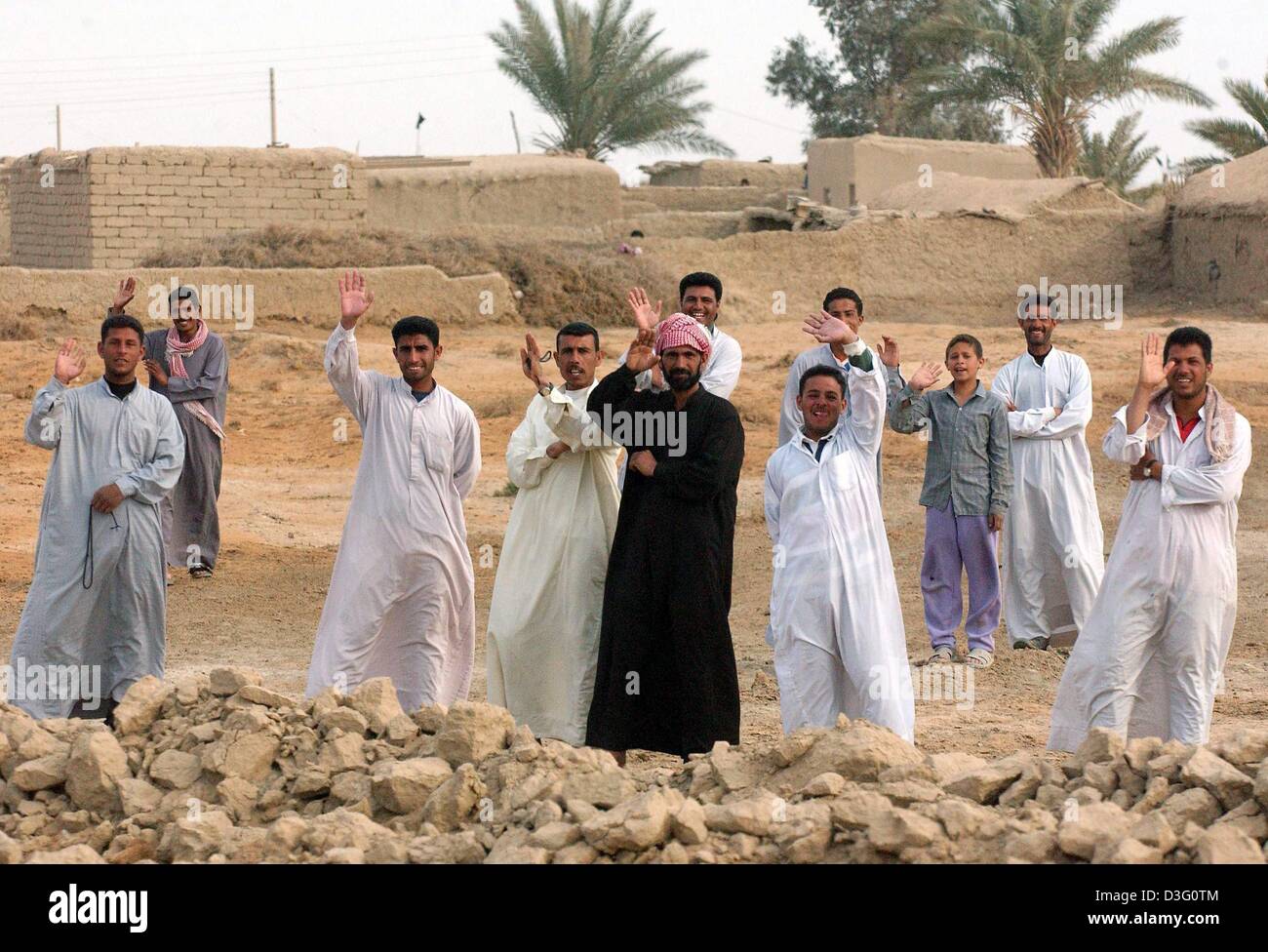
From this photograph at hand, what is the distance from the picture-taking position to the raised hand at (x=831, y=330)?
18.3ft

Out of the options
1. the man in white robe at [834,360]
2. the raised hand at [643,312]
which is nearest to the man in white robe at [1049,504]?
the man in white robe at [834,360]

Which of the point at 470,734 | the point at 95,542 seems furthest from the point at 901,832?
the point at 95,542

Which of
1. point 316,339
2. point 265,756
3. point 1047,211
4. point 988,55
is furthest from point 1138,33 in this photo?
point 265,756

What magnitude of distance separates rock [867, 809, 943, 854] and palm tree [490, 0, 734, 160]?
24.3 metres

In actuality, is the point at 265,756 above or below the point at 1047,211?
below

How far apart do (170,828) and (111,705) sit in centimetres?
168

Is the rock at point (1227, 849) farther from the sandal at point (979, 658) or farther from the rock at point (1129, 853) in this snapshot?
the sandal at point (979, 658)

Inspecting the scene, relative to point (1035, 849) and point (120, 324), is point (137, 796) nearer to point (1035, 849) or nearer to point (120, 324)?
point (120, 324)

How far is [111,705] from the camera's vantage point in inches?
246

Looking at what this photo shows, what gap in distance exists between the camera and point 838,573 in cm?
557

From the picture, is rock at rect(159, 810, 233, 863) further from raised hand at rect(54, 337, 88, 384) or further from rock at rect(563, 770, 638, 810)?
raised hand at rect(54, 337, 88, 384)

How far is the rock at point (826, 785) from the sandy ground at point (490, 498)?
1.73 meters

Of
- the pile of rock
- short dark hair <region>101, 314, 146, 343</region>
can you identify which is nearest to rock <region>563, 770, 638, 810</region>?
the pile of rock
